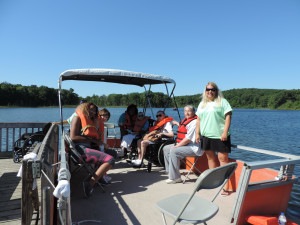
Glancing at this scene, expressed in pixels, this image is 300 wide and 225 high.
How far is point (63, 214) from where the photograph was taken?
1603 mm

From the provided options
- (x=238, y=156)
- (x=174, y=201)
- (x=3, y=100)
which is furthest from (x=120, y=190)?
(x=3, y=100)

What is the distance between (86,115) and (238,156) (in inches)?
396

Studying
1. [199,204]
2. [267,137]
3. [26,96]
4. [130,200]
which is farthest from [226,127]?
[26,96]

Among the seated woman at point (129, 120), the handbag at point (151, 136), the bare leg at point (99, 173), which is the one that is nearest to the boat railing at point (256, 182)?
the bare leg at point (99, 173)

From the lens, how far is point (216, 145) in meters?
3.42

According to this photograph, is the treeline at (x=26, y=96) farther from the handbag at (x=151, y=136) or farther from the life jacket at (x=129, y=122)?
the handbag at (x=151, y=136)

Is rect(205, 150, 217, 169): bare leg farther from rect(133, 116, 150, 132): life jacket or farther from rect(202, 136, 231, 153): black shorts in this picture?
rect(133, 116, 150, 132): life jacket

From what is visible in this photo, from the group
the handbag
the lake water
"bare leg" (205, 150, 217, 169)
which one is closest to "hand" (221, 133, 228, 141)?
"bare leg" (205, 150, 217, 169)

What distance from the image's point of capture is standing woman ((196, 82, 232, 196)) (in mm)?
3348

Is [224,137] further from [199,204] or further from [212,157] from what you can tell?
[199,204]

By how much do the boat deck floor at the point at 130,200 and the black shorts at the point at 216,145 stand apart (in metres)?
0.74

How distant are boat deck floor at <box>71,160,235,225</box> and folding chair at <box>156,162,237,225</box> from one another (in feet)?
2.33

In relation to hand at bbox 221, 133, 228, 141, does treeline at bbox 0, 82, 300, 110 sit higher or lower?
higher

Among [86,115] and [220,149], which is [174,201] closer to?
[220,149]
